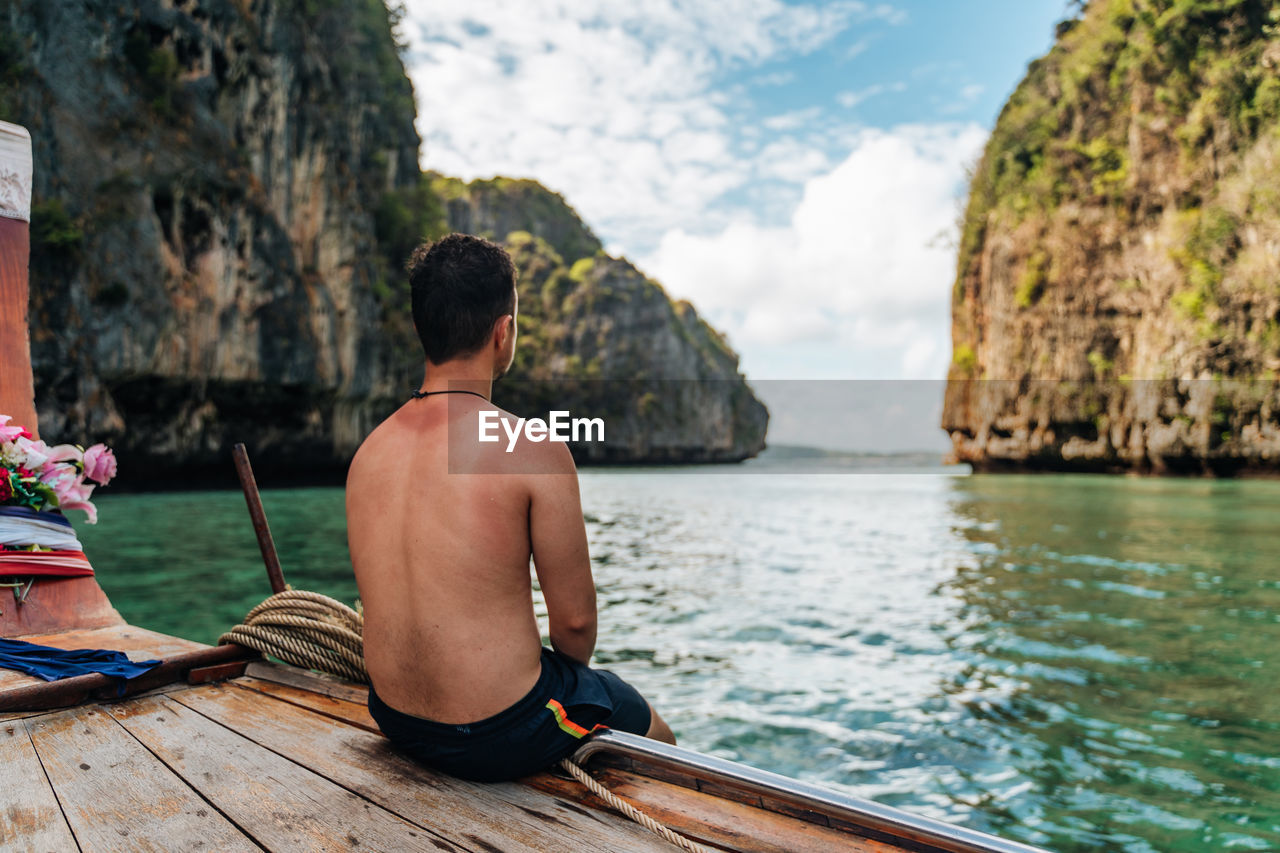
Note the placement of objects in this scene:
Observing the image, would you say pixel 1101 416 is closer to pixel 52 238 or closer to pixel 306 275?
pixel 306 275

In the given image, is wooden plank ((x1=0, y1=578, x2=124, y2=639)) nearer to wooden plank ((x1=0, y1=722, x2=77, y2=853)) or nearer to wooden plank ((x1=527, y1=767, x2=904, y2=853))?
wooden plank ((x1=0, y1=722, x2=77, y2=853))

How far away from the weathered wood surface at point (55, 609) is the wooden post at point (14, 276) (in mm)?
855

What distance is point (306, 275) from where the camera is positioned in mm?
24219

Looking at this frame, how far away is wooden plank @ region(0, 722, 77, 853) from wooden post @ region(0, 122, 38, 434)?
2.16 metres

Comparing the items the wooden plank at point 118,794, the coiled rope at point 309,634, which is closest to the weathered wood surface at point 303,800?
the wooden plank at point 118,794

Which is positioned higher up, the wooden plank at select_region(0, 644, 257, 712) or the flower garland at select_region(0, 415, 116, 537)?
the flower garland at select_region(0, 415, 116, 537)

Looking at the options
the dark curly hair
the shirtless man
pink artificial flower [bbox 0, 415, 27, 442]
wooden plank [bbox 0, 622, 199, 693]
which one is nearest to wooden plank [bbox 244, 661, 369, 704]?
wooden plank [bbox 0, 622, 199, 693]

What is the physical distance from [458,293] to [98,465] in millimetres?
2627

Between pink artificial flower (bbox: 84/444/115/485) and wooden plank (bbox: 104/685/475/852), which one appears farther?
pink artificial flower (bbox: 84/444/115/485)

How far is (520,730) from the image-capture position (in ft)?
5.63

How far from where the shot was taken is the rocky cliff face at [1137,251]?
80.9 feet

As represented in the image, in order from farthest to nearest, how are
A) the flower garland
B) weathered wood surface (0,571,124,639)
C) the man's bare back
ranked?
the flower garland < weathered wood surface (0,571,124,639) < the man's bare back

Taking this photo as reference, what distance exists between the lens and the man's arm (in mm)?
1712

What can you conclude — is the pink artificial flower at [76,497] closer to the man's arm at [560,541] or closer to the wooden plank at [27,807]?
the wooden plank at [27,807]
